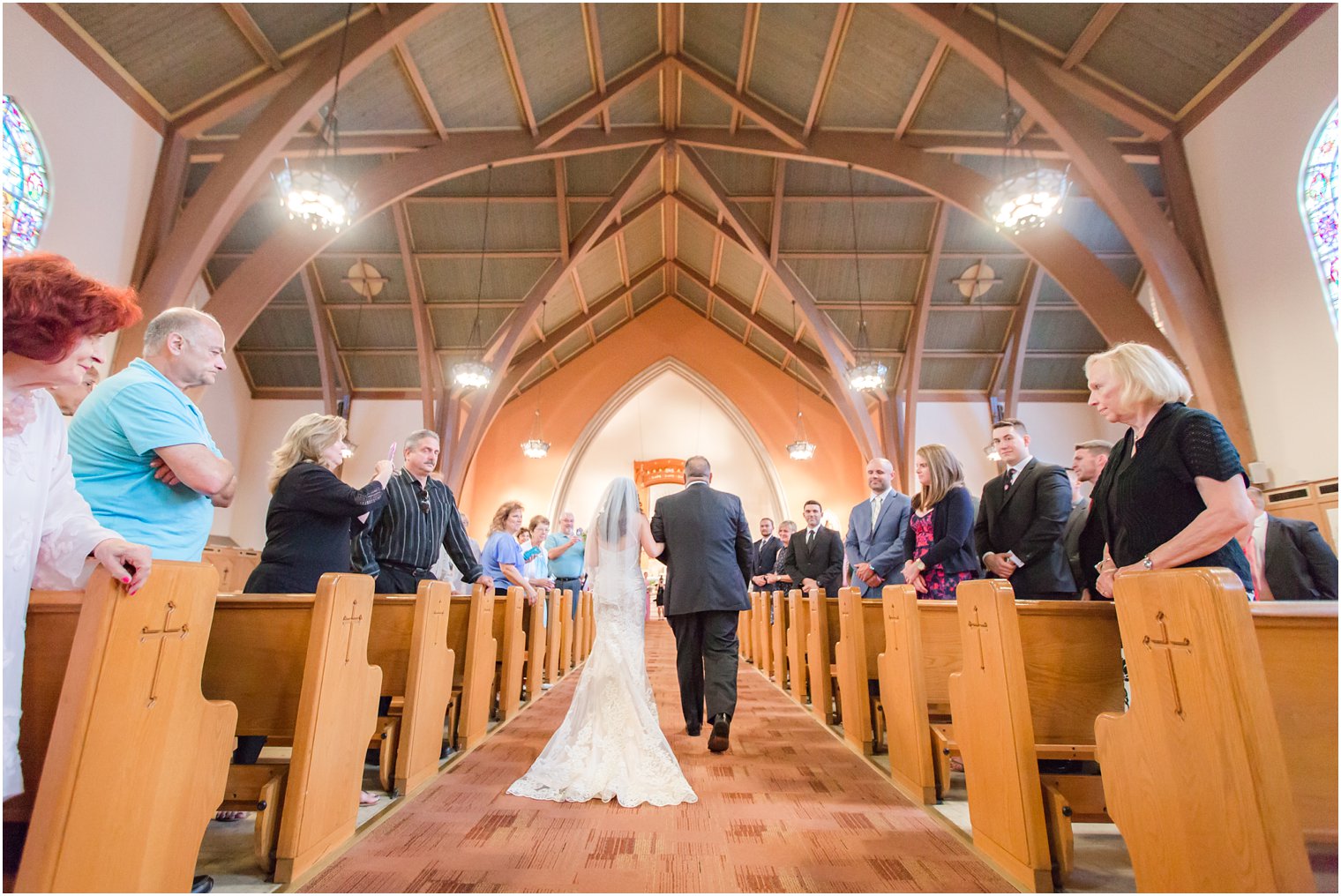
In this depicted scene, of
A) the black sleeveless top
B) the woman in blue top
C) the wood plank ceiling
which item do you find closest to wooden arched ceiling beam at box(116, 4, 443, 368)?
the wood plank ceiling

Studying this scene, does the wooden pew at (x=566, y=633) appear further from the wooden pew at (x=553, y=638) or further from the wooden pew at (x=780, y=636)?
the wooden pew at (x=780, y=636)

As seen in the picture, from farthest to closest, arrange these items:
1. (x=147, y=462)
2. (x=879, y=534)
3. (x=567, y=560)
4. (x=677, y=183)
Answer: (x=677, y=183) → (x=567, y=560) → (x=879, y=534) → (x=147, y=462)

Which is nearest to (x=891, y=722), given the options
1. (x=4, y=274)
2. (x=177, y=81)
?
(x=4, y=274)

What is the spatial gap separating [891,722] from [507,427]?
11.3 metres

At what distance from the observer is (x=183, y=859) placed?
1.28 meters

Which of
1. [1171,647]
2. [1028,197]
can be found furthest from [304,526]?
[1028,197]

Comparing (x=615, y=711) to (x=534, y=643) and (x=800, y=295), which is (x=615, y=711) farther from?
(x=800, y=295)

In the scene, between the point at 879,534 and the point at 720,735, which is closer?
the point at 720,735

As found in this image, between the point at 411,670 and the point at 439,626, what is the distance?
22 centimetres

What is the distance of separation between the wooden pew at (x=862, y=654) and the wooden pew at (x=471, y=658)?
164 centimetres

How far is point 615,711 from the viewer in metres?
2.56

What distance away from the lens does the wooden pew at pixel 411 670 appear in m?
2.26

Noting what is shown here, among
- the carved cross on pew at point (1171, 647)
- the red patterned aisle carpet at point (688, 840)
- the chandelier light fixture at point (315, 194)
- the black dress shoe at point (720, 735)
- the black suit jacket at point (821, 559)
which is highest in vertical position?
the chandelier light fixture at point (315, 194)

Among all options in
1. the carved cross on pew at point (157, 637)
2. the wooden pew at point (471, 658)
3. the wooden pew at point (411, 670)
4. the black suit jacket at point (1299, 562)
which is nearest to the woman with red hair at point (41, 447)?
the carved cross on pew at point (157, 637)
